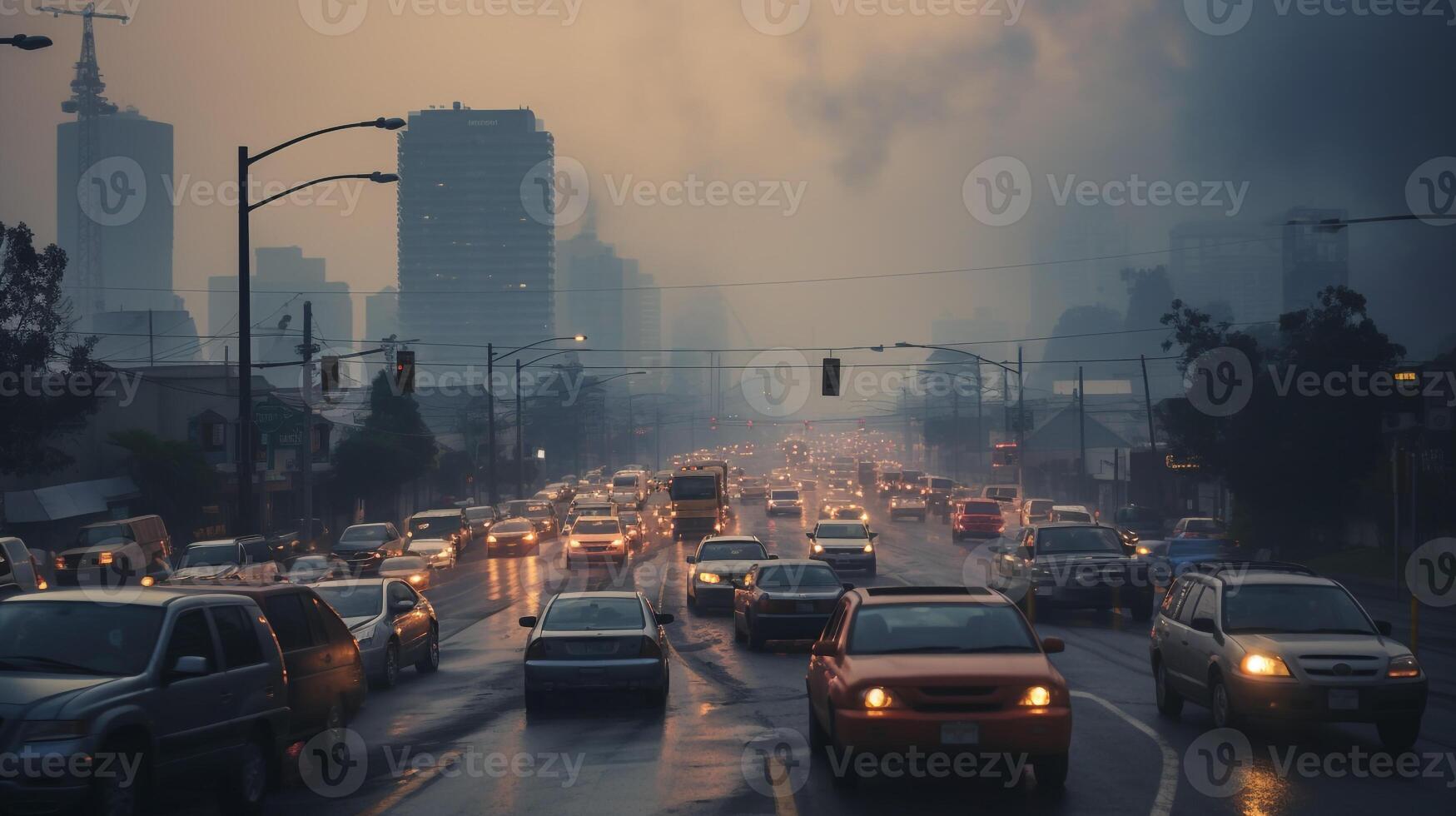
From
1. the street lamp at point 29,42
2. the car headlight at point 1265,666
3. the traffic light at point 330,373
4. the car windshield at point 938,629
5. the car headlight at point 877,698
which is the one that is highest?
the street lamp at point 29,42

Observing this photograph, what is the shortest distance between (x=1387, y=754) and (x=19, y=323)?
33.4 meters

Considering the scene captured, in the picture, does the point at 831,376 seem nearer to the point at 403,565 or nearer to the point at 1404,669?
the point at 403,565

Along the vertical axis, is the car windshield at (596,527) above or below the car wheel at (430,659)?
above

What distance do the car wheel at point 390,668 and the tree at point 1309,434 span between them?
34.9 m

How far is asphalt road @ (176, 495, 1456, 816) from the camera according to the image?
1070 cm

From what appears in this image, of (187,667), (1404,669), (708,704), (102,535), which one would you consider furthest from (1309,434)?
(187,667)

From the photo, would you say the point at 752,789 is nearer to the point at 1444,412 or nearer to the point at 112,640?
the point at 112,640

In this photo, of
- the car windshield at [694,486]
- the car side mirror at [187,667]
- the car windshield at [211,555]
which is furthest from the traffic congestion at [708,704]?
the car windshield at [694,486]

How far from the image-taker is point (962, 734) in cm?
1055

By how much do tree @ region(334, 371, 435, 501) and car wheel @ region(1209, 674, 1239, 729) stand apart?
189 feet

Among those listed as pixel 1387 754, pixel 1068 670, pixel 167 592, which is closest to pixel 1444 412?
pixel 1068 670

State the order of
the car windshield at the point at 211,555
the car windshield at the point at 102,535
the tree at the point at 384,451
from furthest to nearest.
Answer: the tree at the point at 384,451
the car windshield at the point at 102,535
the car windshield at the point at 211,555

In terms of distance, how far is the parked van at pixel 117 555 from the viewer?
34594 millimetres

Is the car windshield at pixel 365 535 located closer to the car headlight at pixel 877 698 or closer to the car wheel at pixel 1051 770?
the car headlight at pixel 877 698
